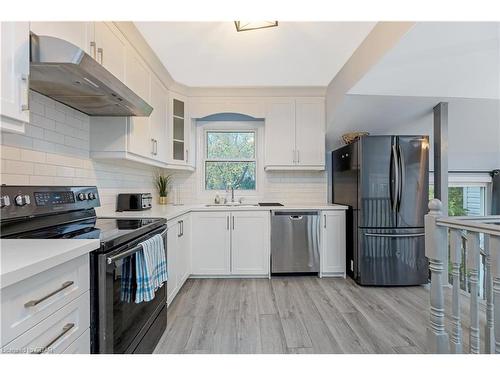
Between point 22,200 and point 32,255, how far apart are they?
73cm

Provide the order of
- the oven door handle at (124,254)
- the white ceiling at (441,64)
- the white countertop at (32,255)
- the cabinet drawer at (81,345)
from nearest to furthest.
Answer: the white countertop at (32,255), the cabinet drawer at (81,345), the oven door handle at (124,254), the white ceiling at (441,64)

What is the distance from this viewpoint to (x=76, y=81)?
1396 millimetres

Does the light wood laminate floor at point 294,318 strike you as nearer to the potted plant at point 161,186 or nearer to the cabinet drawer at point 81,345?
the cabinet drawer at point 81,345

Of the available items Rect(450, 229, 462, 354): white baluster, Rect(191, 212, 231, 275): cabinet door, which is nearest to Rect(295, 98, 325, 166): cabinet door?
Answer: Rect(191, 212, 231, 275): cabinet door

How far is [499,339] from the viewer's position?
1.15 m

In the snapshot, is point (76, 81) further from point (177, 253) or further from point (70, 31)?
point (177, 253)

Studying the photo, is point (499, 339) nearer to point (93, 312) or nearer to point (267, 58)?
point (93, 312)

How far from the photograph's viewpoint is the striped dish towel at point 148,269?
1423 mm

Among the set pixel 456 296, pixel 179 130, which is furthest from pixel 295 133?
pixel 456 296

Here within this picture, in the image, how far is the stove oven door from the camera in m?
1.10

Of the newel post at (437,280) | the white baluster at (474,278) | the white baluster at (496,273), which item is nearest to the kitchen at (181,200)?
the newel post at (437,280)

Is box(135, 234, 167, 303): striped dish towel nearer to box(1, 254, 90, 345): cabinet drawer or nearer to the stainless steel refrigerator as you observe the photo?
box(1, 254, 90, 345): cabinet drawer
